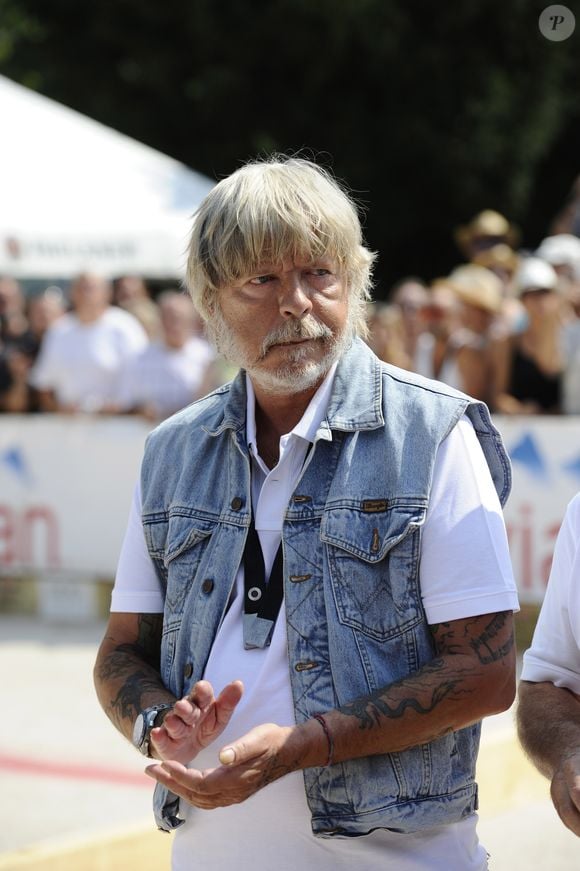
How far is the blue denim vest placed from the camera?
216 cm

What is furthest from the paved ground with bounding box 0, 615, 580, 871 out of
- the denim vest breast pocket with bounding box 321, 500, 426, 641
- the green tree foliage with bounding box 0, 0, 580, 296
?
the green tree foliage with bounding box 0, 0, 580, 296

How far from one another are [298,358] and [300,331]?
0.05 m

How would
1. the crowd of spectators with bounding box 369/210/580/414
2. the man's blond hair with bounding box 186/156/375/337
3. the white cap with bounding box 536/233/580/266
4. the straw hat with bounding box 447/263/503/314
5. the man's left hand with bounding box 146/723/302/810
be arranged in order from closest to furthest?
the man's left hand with bounding box 146/723/302/810 < the man's blond hair with bounding box 186/156/375/337 < the crowd of spectators with bounding box 369/210/580/414 < the straw hat with bounding box 447/263/503/314 < the white cap with bounding box 536/233/580/266

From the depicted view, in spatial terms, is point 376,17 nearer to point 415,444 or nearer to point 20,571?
point 20,571

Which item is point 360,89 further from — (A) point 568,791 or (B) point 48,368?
(A) point 568,791

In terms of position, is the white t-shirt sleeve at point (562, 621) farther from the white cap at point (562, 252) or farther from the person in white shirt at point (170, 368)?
the white cap at point (562, 252)

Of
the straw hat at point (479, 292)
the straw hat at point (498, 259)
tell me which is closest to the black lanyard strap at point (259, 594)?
the straw hat at point (479, 292)

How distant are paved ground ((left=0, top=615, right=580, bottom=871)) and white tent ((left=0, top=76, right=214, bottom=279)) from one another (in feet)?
17.4

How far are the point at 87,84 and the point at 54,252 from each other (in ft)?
37.2

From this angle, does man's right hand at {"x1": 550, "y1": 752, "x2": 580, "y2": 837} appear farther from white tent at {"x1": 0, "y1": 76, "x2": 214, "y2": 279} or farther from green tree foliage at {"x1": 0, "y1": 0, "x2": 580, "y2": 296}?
green tree foliage at {"x1": 0, "y1": 0, "x2": 580, "y2": 296}

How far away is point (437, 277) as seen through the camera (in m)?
21.9

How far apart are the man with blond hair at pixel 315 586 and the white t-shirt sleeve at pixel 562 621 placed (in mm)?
165


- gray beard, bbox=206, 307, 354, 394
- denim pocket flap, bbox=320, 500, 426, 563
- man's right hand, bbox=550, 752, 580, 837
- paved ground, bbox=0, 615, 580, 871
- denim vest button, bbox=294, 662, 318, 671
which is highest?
gray beard, bbox=206, 307, 354, 394

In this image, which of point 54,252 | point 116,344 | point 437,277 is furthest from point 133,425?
point 437,277
